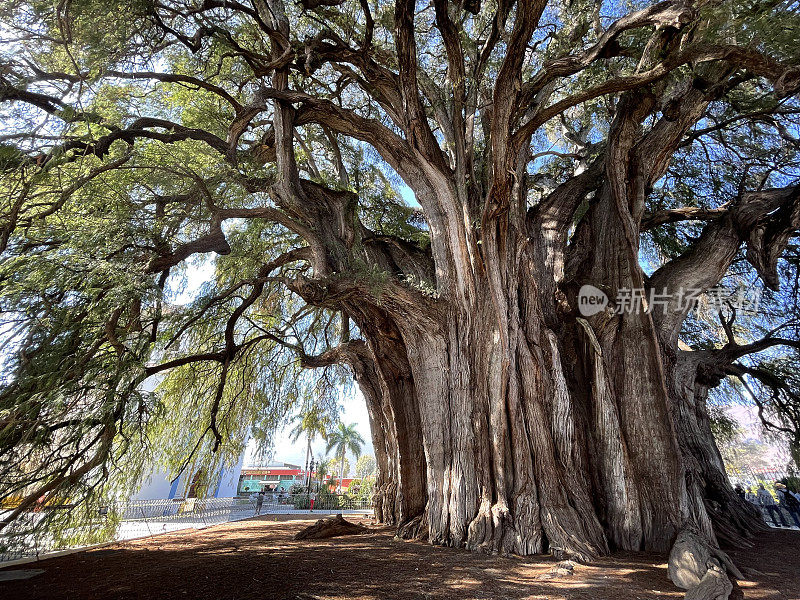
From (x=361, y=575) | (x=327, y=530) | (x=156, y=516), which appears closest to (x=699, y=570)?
(x=361, y=575)

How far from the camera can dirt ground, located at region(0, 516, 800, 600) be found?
3049 millimetres

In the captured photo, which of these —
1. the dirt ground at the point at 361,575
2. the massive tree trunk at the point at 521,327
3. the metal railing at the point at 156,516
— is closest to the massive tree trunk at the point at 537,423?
the massive tree trunk at the point at 521,327

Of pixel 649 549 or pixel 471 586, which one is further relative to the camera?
pixel 649 549

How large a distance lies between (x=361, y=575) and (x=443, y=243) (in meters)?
3.96

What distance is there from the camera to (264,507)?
14211 millimetres

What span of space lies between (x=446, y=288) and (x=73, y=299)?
4.05 m

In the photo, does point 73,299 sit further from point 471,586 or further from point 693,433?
point 693,433

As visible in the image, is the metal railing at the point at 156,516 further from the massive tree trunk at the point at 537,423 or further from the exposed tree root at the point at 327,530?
the massive tree trunk at the point at 537,423

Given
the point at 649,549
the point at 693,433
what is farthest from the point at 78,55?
the point at 693,433

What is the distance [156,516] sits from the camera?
436 inches

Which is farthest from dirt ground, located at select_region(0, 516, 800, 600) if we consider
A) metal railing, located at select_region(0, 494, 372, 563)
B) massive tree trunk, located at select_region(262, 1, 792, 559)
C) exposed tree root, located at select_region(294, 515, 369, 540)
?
exposed tree root, located at select_region(294, 515, 369, 540)

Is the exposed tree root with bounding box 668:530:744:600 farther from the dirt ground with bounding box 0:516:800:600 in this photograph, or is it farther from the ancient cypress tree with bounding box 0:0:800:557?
the ancient cypress tree with bounding box 0:0:800:557

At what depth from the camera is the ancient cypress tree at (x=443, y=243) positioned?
3.70 metres

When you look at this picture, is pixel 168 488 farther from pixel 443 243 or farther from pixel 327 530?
pixel 443 243
